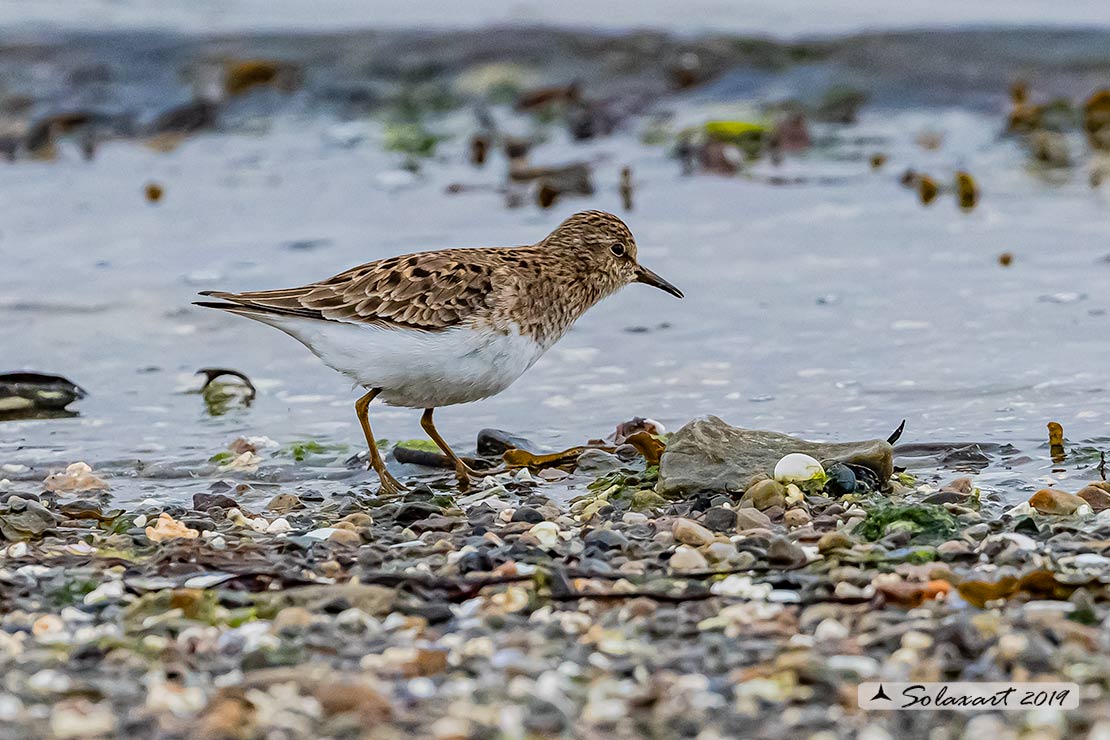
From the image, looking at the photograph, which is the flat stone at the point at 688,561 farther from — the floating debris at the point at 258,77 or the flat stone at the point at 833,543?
the floating debris at the point at 258,77

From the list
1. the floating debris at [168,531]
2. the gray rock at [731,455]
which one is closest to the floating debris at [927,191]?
the gray rock at [731,455]

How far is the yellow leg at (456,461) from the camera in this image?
614 cm

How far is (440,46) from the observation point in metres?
15.6

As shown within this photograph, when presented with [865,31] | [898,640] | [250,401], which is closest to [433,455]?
[250,401]

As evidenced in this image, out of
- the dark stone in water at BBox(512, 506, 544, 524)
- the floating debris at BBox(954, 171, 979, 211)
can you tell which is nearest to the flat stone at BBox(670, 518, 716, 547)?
the dark stone in water at BBox(512, 506, 544, 524)

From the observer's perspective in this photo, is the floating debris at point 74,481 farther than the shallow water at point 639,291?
No

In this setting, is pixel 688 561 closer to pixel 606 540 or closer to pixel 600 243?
pixel 606 540

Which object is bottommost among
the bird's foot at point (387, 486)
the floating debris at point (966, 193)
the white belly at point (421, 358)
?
the bird's foot at point (387, 486)

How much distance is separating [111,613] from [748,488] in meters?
2.24

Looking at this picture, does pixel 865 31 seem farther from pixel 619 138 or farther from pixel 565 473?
pixel 565 473

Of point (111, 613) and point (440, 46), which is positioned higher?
point (440, 46)

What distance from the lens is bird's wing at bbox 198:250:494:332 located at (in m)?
5.93

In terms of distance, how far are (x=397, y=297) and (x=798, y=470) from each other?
175 centimetres

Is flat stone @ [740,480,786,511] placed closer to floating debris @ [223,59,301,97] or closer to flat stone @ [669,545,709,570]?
flat stone @ [669,545,709,570]
